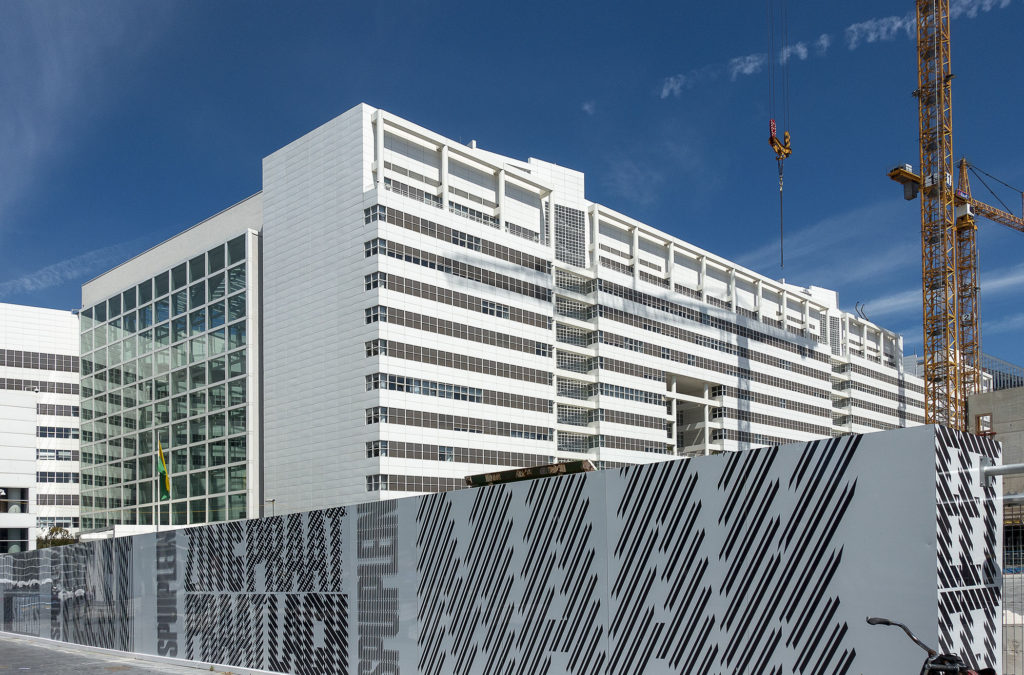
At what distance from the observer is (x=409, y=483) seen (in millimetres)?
70188

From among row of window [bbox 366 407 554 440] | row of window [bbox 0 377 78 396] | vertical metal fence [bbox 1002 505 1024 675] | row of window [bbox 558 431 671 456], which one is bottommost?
vertical metal fence [bbox 1002 505 1024 675]

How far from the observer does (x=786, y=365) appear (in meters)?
116

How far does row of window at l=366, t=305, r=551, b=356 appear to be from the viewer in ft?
230

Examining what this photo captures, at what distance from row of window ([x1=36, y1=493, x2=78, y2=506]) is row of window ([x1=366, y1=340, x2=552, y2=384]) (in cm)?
6017

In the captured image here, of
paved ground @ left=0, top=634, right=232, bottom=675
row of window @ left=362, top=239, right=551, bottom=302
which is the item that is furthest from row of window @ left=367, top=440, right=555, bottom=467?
paved ground @ left=0, top=634, right=232, bottom=675

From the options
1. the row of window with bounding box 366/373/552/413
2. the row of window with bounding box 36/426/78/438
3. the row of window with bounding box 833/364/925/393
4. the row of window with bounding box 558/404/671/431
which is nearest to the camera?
the row of window with bounding box 366/373/552/413

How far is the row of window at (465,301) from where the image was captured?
71.8 m

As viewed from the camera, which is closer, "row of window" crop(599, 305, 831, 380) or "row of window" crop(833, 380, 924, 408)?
"row of window" crop(599, 305, 831, 380)

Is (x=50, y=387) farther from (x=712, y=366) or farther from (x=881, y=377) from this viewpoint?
(x=881, y=377)

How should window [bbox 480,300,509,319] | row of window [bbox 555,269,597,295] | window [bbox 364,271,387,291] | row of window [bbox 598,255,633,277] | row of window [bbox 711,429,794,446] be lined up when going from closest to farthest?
window [bbox 364,271,387,291]
window [bbox 480,300,509,319]
row of window [bbox 555,269,597,295]
row of window [bbox 598,255,633,277]
row of window [bbox 711,429,794,446]

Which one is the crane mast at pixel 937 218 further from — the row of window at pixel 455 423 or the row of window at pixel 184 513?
the row of window at pixel 184 513

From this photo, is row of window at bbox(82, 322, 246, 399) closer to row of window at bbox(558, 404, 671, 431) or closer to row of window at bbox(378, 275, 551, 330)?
row of window at bbox(378, 275, 551, 330)

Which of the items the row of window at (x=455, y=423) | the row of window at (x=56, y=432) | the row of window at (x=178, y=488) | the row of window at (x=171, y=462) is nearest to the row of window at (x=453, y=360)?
the row of window at (x=455, y=423)

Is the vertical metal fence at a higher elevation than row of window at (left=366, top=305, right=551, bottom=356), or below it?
below
